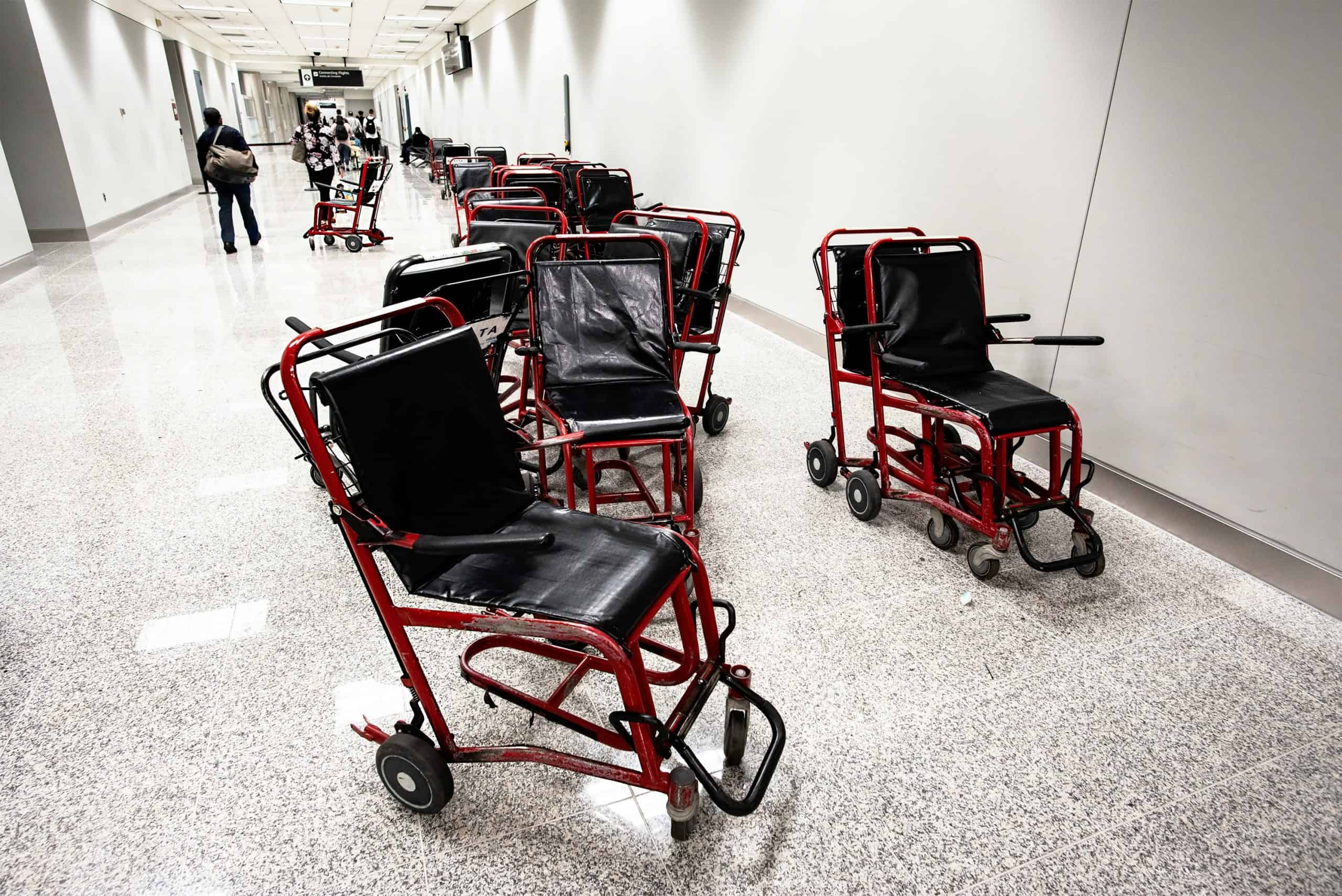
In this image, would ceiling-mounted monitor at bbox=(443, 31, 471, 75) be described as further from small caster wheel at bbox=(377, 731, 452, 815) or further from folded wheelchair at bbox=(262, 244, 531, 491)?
small caster wheel at bbox=(377, 731, 452, 815)

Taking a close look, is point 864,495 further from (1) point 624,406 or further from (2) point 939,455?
(1) point 624,406

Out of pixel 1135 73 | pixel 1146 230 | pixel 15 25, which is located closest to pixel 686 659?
pixel 1146 230

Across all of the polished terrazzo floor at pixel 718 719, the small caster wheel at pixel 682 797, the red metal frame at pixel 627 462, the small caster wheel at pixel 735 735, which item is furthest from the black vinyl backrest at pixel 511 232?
the small caster wheel at pixel 682 797

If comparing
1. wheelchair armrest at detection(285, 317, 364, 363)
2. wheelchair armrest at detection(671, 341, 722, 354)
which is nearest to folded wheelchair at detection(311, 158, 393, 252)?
wheelchair armrest at detection(671, 341, 722, 354)

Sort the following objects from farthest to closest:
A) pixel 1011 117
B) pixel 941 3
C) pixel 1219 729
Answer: pixel 941 3, pixel 1011 117, pixel 1219 729

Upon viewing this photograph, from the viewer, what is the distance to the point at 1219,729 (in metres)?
1.88

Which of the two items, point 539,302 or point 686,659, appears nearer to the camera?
point 686,659

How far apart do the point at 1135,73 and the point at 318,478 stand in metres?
3.44

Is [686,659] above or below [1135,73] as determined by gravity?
below

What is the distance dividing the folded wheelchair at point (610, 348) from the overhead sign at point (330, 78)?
1140 inches

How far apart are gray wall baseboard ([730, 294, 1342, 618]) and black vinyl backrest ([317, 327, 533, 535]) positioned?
248 cm

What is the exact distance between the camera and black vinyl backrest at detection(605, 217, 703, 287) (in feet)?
11.7

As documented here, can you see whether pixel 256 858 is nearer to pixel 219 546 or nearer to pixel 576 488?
pixel 219 546

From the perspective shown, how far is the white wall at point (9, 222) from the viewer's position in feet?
22.1
